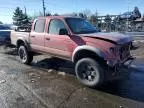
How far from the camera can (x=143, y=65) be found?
8781mm

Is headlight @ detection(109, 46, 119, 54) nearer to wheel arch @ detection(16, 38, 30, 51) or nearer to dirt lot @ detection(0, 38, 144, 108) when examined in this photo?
dirt lot @ detection(0, 38, 144, 108)

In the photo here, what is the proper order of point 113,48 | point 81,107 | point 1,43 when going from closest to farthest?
point 81,107, point 113,48, point 1,43

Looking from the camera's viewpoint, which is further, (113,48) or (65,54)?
(65,54)

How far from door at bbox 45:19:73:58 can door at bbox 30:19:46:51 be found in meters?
0.33

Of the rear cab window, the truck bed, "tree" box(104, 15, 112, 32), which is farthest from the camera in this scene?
"tree" box(104, 15, 112, 32)

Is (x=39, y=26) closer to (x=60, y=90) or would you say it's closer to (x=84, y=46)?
(x=84, y=46)

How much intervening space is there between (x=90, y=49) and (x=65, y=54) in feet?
4.02

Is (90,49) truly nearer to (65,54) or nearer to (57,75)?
(65,54)

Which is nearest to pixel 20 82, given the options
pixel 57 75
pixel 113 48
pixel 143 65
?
pixel 57 75

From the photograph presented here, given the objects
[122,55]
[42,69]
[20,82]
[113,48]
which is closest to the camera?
[113,48]

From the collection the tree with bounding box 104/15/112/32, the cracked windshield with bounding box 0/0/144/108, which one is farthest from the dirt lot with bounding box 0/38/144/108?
the tree with bounding box 104/15/112/32

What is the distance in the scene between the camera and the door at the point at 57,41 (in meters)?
7.04

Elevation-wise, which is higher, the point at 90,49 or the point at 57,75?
the point at 90,49

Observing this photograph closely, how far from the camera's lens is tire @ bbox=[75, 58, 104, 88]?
6137 millimetres
